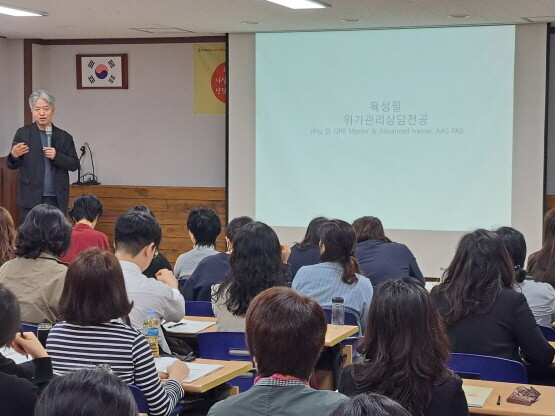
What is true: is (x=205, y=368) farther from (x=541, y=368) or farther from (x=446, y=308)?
(x=541, y=368)

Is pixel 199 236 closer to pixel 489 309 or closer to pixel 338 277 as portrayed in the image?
pixel 338 277

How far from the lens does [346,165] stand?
943 centimetres

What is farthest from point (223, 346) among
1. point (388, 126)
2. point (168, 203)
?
point (168, 203)

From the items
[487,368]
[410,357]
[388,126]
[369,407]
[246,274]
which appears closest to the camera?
[369,407]

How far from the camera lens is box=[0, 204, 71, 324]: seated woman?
14.0ft

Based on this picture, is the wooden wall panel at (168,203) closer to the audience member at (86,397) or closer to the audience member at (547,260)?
the audience member at (547,260)

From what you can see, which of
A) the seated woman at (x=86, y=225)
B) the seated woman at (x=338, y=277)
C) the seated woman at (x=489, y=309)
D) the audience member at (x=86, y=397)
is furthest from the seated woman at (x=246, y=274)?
the audience member at (x=86, y=397)

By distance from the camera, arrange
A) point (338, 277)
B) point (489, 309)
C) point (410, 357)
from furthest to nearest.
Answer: point (338, 277) < point (489, 309) < point (410, 357)

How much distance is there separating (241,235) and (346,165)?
4.85 meters

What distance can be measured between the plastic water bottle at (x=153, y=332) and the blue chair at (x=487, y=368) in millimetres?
1274

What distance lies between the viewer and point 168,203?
10.2 m

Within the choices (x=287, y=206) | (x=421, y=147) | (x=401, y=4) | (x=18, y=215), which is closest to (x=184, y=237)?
(x=287, y=206)

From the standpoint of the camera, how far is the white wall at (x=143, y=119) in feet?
33.8

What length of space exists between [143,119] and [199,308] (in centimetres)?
564
